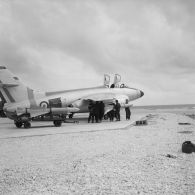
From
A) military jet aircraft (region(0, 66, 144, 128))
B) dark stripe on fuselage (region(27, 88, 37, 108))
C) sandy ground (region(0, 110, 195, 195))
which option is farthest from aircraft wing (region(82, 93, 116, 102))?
sandy ground (region(0, 110, 195, 195))

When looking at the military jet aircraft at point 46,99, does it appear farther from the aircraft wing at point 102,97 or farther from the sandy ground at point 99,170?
the sandy ground at point 99,170

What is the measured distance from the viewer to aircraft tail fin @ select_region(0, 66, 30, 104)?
24.0 metres

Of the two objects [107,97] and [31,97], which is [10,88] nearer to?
[31,97]

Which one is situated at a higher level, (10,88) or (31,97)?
(10,88)

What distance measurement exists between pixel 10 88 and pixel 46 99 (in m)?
3.43

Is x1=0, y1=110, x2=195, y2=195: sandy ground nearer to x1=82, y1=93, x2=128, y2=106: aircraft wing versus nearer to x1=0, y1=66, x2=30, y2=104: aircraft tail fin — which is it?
x1=0, y1=66, x2=30, y2=104: aircraft tail fin

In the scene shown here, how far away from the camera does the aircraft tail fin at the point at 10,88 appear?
24.0 m

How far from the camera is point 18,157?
985 centimetres

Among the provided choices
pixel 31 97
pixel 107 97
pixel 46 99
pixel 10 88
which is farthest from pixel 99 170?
pixel 107 97

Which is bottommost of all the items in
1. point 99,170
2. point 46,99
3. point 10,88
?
point 99,170

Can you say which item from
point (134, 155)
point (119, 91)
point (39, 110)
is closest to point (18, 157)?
point (134, 155)

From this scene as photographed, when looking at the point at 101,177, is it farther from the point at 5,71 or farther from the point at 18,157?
the point at 5,71

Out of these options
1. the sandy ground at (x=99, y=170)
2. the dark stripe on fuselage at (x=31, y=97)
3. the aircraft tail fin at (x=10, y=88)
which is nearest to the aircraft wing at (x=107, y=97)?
the dark stripe on fuselage at (x=31, y=97)

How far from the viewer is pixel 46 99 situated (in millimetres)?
26625
